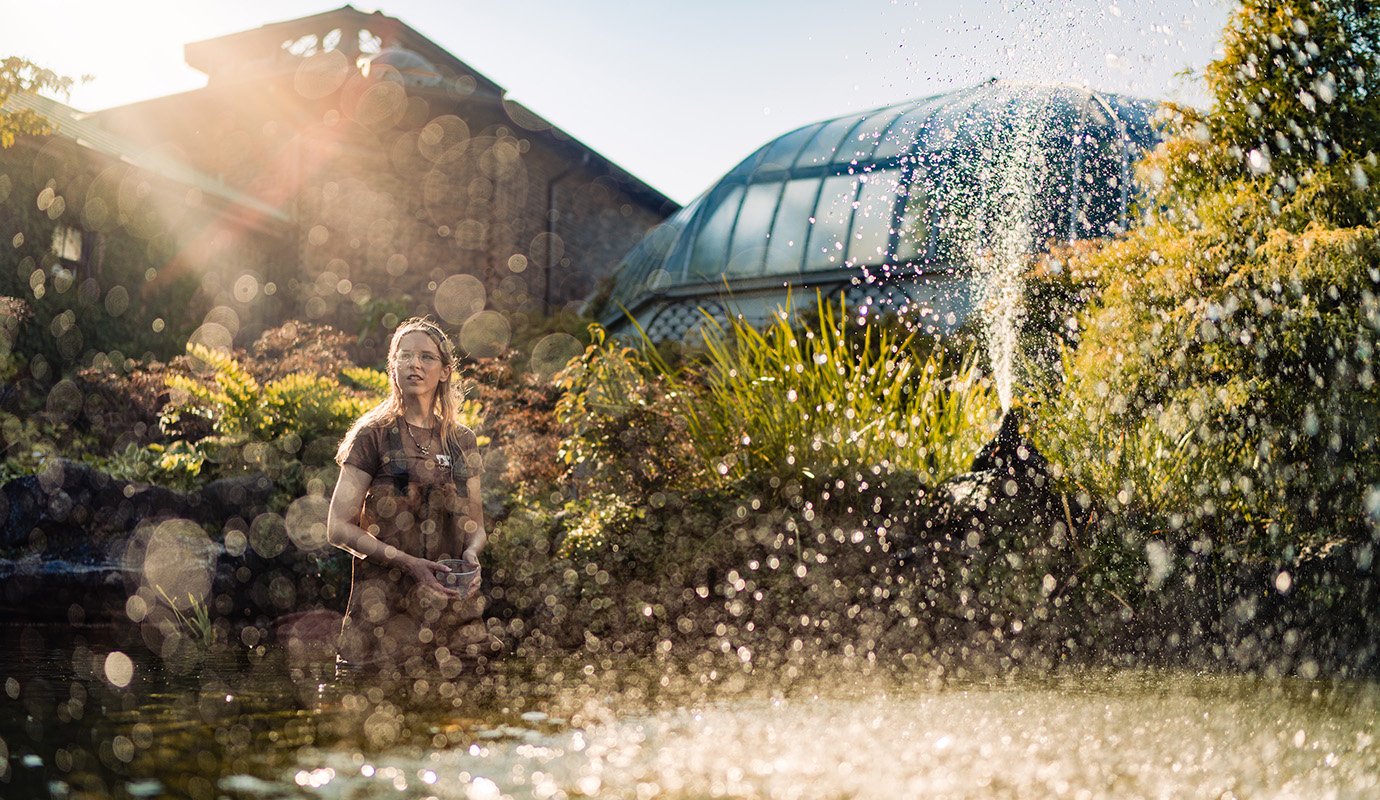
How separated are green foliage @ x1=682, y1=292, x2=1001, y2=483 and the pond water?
2049 mm

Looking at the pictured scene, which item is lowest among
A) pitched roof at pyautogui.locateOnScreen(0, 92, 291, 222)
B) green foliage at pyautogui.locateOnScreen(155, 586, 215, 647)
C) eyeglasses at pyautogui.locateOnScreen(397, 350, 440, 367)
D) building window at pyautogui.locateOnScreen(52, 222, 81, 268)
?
green foliage at pyautogui.locateOnScreen(155, 586, 215, 647)

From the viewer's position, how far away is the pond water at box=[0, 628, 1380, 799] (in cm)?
247

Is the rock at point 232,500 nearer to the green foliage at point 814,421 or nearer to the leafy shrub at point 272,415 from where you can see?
the leafy shrub at point 272,415

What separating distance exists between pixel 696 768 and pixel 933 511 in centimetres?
Result: 369

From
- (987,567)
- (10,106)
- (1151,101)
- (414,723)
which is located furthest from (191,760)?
(1151,101)

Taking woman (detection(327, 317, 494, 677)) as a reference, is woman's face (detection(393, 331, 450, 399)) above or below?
above

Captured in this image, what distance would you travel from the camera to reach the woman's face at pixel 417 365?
3867mm

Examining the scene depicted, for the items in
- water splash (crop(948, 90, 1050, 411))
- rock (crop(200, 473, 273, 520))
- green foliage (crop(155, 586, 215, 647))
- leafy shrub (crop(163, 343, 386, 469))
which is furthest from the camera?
water splash (crop(948, 90, 1050, 411))

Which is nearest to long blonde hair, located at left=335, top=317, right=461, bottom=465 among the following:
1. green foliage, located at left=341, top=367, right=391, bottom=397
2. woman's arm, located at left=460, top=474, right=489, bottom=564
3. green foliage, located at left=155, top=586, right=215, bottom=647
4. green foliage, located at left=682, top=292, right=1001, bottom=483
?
woman's arm, located at left=460, top=474, right=489, bottom=564

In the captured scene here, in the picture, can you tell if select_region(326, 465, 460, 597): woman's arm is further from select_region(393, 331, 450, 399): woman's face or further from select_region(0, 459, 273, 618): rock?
select_region(0, 459, 273, 618): rock

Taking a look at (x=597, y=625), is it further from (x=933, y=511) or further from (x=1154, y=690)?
(x=1154, y=690)

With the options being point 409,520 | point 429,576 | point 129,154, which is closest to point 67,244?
point 129,154

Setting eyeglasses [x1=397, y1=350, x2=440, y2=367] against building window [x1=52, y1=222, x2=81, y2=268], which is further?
building window [x1=52, y1=222, x2=81, y2=268]

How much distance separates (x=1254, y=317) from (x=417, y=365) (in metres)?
4.31
